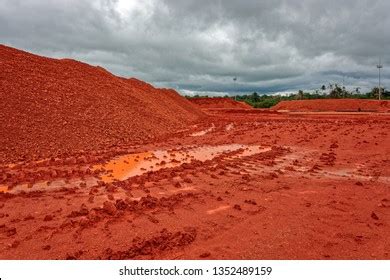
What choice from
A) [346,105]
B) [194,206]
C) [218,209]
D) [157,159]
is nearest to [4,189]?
[194,206]

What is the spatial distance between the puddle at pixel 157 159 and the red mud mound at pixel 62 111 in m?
2.24

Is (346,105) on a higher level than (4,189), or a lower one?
higher

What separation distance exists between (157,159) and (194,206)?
502 centimetres

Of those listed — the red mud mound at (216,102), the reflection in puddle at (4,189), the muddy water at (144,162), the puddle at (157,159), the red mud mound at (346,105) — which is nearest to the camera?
the reflection in puddle at (4,189)

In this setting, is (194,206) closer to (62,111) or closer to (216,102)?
(62,111)

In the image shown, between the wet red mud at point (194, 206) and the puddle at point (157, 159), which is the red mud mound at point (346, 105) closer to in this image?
the puddle at point (157, 159)

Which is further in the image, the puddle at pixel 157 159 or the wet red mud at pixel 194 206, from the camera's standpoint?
the puddle at pixel 157 159

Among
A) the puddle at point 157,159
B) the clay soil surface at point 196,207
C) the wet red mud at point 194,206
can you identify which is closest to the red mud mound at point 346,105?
the puddle at point 157,159

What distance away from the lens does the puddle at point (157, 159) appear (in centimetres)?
923

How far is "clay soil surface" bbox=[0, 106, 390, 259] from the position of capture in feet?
15.3

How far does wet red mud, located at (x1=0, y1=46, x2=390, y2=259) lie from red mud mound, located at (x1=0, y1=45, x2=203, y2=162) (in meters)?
0.85

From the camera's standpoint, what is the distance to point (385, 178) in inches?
345

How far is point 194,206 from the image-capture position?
6281 millimetres

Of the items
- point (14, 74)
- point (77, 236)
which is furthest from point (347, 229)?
point (14, 74)
